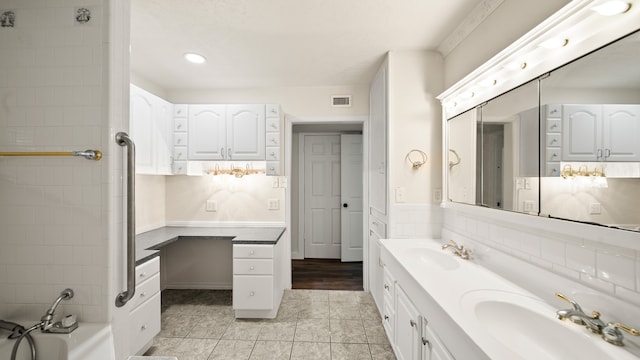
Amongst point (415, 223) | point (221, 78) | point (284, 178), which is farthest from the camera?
point (284, 178)

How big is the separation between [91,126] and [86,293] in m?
0.73

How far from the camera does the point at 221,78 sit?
2.75 meters

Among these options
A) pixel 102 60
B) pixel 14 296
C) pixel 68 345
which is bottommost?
pixel 68 345

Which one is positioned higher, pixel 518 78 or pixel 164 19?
pixel 164 19

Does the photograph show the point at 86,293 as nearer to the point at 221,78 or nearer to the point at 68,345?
the point at 68,345

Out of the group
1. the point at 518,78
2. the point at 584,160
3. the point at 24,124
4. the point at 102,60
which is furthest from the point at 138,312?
the point at 518,78

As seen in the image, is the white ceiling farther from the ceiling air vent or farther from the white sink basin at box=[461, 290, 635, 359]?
the white sink basin at box=[461, 290, 635, 359]

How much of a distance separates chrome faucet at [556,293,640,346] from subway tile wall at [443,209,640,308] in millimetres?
105

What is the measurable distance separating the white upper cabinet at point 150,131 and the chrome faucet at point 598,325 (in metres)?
2.91

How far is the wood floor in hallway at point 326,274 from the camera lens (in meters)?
3.23

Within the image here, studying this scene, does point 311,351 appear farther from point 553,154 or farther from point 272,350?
point 553,154

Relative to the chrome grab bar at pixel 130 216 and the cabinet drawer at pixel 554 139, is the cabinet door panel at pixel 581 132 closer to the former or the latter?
the cabinet drawer at pixel 554 139

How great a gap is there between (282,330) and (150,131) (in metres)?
2.26

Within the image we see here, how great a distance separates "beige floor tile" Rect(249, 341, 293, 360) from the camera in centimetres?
192
